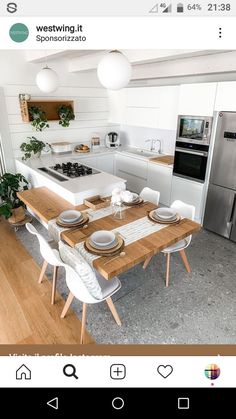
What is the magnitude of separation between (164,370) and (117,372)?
0.09m

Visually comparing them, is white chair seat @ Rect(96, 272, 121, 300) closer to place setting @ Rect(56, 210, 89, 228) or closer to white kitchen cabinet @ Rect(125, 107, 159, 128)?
place setting @ Rect(56, 210, 89, 228)

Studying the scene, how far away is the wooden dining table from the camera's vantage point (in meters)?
1.57

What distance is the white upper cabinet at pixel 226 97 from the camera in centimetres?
266

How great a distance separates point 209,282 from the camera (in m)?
2.39

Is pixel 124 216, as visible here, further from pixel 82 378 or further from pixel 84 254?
pixel 82 378

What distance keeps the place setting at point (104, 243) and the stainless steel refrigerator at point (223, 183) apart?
180 cm

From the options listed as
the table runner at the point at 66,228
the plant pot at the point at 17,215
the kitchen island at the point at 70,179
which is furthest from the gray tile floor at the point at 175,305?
the kitchen island at the point at 70,179

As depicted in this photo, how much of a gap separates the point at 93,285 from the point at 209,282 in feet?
4.39

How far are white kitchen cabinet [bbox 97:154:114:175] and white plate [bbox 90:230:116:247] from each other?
277 centimetres

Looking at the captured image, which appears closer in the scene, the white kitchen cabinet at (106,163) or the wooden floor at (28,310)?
the wooden floor at (28,310)

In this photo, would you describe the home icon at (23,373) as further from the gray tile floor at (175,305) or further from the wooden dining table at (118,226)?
the gray tile floor at (175,305)

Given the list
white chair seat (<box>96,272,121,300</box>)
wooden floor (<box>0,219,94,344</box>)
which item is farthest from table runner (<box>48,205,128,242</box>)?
wooden floor (<box>0,219,94,344</box>)
